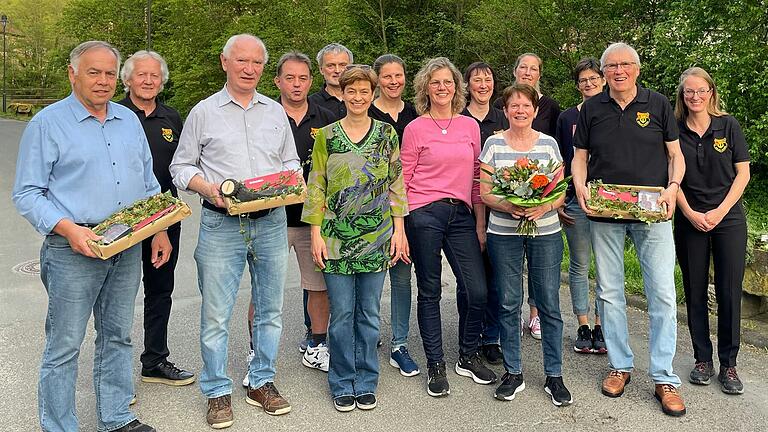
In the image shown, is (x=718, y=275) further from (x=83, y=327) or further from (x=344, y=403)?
(x=83, y=327)

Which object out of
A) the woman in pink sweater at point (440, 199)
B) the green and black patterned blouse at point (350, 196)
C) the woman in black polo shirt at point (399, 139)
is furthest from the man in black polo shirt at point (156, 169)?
the woman in pink sweater at point (440, 199)

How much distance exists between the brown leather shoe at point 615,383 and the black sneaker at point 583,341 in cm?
66

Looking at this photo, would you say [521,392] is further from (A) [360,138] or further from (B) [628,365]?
(A) [360,138]

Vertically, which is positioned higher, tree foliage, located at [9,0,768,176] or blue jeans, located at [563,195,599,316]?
tree foliage, located at [9,0,768,176]

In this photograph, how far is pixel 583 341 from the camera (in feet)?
18.1

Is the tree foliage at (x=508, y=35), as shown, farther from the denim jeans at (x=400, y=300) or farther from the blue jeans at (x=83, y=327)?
the blue jeans at (x=83, y=327)

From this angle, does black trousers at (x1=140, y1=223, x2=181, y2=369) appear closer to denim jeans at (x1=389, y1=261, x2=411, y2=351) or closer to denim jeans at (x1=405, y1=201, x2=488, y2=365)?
denim jeans at (x1=389, y1=261, x2=411, y2=351)

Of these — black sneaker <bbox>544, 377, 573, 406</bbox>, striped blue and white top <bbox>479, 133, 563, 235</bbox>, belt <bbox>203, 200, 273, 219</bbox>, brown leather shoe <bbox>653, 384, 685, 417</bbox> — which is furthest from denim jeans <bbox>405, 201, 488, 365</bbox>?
brown leather shoe <bbox>653, 384, 685, 417</bbox>

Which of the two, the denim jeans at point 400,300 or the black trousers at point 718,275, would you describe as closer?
the black trousers at point 718,275

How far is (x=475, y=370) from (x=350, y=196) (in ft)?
5.41

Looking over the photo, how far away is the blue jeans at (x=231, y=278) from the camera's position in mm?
4207

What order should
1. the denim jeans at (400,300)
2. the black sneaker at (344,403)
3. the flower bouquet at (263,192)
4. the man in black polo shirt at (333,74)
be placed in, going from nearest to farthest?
the flower bouquet at (263,192) → the black sneaker at (344,403) → the denim jeans at (400,300) → the man in black polo shirt at (333,74)

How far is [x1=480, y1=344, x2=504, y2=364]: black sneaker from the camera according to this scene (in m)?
5.27

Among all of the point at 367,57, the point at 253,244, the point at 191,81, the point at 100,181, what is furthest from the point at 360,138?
the point at 191,81
